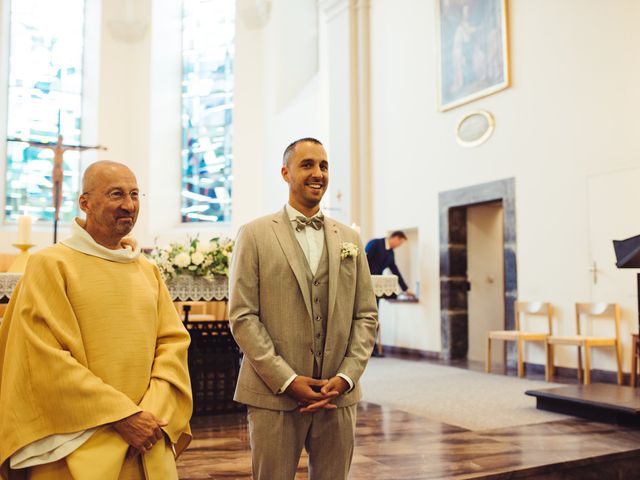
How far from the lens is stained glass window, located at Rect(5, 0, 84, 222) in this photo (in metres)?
13.2

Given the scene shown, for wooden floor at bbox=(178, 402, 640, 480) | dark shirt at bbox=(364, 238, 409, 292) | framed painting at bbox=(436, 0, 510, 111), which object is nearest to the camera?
wooden floor at bbox=(178, 402, 640, 480)

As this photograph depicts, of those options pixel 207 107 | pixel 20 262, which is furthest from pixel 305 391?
pixel 207 107

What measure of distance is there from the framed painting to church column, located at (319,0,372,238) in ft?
6.00

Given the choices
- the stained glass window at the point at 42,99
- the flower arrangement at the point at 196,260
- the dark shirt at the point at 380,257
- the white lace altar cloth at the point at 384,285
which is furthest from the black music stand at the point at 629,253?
the stained glass window at the point at 42,99

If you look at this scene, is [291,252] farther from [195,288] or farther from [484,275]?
[484,275]

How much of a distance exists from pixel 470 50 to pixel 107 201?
7.62m

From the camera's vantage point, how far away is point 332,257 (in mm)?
2182

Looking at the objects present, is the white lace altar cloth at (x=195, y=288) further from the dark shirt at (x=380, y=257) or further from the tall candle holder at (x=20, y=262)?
the dark shirt at (x=380, y=257)

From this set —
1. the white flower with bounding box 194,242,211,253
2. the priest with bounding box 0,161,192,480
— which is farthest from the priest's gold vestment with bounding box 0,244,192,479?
the white flower with bounding box 194,242,211,253

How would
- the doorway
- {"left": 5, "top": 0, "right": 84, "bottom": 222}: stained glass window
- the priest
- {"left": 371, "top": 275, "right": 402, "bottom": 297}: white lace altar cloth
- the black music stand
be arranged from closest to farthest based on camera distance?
the priest < the black music stand < {"left": 371, "top": 275, "right": 402, "bottom": 297}: white lace altar cloth < the doorway < {"left": 5, "top": 0, "right": 84, "bottom": 222}: stained glass window

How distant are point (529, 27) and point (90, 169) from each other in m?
7.08

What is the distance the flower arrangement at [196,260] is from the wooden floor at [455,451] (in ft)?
3.45

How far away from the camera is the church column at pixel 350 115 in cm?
1061

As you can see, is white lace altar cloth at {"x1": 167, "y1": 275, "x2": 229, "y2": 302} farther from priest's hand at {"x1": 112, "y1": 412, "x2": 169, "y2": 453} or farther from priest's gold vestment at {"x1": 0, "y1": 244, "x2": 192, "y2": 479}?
priest's hand at {"x1": 112, "y1": 412, "x2": 169, "y2": 453}
